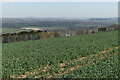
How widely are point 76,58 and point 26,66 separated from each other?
14.7ft

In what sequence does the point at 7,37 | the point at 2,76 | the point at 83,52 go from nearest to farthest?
1. the point at 2,76
2. the point at 83,52
3. the point at 7,37

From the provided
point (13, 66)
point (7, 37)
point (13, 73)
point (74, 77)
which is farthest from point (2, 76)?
point (7, 37)

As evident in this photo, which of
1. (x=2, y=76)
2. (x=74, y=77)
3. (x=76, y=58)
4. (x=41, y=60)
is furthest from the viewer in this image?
(x=76, y=58)

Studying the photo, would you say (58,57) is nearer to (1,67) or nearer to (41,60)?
(41,60)

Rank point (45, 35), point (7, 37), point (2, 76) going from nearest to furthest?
point (2, 76), point (7, 37), point (45, 35)

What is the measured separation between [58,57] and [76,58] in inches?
54.0

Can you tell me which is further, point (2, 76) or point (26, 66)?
point (26, 66)

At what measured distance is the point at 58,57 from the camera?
18047mm

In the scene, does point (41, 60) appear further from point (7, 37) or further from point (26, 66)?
point (7, 37)

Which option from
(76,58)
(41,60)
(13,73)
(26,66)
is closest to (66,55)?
(76,58)

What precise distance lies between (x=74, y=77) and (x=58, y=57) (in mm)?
7253

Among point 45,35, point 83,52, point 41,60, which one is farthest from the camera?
point 45,35

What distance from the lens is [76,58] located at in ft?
59.7

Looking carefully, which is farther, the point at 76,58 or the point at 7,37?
the point at 7,37
